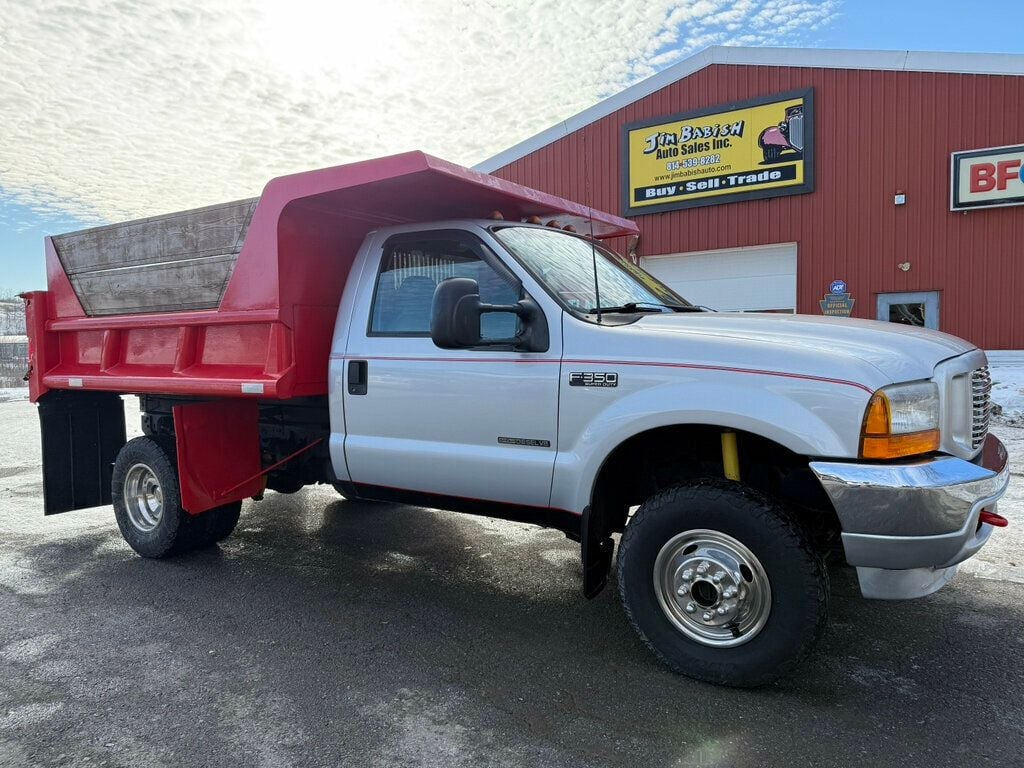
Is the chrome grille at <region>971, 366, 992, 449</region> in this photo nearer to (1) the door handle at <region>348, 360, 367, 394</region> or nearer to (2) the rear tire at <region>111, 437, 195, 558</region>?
(1) the door handle at <region>348, 360, 367, 394</region>

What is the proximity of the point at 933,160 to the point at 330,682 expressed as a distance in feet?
48.0

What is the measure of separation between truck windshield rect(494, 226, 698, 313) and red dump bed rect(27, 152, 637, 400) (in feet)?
1.01

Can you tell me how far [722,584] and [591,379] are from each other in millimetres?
1027

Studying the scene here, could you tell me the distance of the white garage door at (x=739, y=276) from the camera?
50.2 ft

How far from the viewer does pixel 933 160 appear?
13.7 meters

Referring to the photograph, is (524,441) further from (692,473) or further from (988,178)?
(988,178)

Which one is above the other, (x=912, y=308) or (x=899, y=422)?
(x=912, y=308)

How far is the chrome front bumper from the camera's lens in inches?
106

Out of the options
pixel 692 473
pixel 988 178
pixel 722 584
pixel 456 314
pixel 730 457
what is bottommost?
pixel 722 584

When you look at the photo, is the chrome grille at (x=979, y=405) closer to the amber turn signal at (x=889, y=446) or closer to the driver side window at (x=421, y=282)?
the amber turn signal at (x=889, y=446)

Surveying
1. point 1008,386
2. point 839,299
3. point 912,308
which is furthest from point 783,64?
point 1008,386

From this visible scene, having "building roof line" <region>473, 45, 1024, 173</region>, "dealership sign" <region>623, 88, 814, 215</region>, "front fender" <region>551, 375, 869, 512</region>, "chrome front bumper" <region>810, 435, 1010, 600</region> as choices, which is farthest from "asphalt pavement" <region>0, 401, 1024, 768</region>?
"dealership sign" <region>623, 88, 814, 215</region>

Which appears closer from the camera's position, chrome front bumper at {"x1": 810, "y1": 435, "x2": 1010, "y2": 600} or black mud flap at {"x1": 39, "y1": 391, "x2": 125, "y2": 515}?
chrome front bumper at {"x1": 810, "y1": 435, "x2": 1010, "y2": 600}

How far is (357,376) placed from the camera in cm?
409
